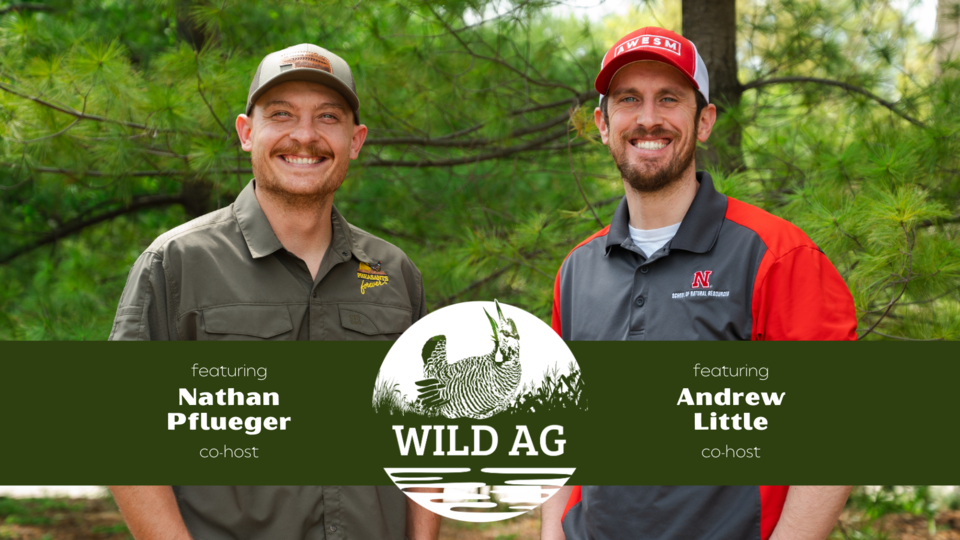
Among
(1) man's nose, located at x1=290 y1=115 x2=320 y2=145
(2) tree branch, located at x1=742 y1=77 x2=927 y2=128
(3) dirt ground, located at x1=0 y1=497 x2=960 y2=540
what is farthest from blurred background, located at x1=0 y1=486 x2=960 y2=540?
(1) man's nose, located at x1=290 y1=115 x2=320 y2=145

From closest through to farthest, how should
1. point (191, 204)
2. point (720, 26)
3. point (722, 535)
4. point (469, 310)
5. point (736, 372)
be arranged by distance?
point (722, 535) → point (736, 372) → point (469, 310) → point (720, 26) → point (191, 204)

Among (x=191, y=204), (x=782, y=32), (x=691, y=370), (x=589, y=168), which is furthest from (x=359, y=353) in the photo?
(x=191, y=204)

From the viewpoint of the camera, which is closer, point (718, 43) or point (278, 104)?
point (278, 104)

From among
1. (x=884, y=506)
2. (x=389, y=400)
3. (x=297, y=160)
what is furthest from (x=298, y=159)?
(x=884, y=506)

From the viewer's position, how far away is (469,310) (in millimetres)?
1945

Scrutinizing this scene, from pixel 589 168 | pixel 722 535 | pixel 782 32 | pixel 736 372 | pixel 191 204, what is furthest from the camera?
pixel 191 204

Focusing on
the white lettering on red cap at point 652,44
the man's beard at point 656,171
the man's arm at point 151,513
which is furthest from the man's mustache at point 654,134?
the man's arm at point 151,513

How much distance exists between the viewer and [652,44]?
6.27 ft

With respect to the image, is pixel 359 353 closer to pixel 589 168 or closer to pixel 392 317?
pixel 392 317

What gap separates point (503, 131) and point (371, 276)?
205cm

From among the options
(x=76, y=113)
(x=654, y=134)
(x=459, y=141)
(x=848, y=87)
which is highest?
(x=459, y=141)

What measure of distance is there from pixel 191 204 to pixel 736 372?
4746 mm

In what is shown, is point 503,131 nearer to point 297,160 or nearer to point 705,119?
point 705,119

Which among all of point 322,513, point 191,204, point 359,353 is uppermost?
point 191,204
